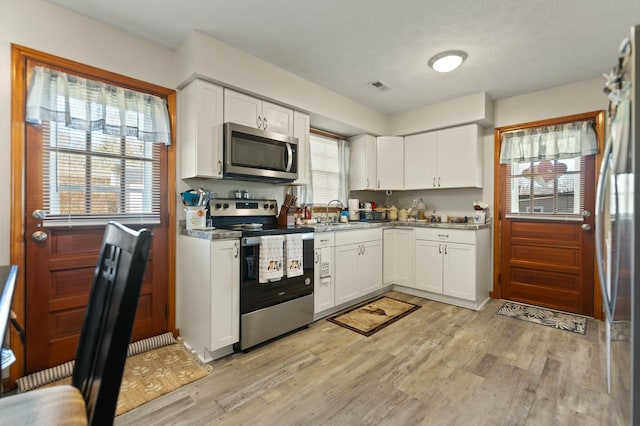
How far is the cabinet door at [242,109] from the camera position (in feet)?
8.59

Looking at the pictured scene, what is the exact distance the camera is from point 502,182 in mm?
3775

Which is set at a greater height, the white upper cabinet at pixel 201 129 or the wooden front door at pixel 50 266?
the white upper cabinet at pixel 201 129

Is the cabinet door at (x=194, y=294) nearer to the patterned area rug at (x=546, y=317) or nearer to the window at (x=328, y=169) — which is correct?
the window at (x=328, y=169)

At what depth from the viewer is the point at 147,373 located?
6.89 ft

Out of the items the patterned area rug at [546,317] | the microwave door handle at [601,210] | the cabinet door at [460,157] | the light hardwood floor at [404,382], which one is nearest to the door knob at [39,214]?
the light hardwood floor at [404,382]

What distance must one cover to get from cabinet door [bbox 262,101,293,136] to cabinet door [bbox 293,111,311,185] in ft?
0.25

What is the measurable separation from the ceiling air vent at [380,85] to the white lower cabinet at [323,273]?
5.77 ft

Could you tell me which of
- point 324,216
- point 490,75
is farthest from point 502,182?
point 324,216

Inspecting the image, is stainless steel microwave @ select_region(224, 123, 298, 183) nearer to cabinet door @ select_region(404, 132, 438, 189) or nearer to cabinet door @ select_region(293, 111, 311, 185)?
cabinet door @ select_region(293, 111, 311, 185)

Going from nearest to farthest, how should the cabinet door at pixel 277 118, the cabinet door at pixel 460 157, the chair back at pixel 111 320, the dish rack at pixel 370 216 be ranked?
1. the chair back at pixel 111 320
2. the cabinet door at pixel 277 118
3. the cabinet door at pixel 460 157
4. the dish rack at pixel 370 216

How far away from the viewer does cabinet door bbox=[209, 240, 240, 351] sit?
2238mm

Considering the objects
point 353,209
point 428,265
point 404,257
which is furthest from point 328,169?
point 428,265

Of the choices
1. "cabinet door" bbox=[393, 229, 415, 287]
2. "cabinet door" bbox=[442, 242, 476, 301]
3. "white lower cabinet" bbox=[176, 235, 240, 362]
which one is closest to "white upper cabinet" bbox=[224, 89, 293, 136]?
"white lower cabinet" bbox=[176, 235, 240, 362]

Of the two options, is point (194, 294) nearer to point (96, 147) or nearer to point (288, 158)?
point (96, 147)
